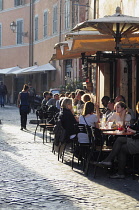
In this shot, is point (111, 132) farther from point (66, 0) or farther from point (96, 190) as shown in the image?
point (66, 0)

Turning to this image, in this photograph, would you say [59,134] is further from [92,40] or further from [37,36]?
[37,36]

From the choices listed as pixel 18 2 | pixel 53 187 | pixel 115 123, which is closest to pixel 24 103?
pixel 115 123

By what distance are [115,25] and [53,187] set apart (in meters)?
5.66

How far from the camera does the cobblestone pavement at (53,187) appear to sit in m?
7.67

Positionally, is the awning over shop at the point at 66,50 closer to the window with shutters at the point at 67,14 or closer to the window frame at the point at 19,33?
the window with shutters at the point at 67,14

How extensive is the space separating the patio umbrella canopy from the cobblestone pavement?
2743 mm

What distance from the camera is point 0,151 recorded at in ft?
45.2

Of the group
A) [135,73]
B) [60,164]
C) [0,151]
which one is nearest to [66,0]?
[135,73]

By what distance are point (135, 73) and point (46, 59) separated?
19384 mm

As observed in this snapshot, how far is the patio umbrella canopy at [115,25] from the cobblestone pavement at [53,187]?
9.00 ft

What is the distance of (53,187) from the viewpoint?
8898mm

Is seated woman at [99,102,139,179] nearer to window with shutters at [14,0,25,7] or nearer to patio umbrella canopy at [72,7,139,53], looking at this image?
patio umbrella canopy at [72,7,139,53]

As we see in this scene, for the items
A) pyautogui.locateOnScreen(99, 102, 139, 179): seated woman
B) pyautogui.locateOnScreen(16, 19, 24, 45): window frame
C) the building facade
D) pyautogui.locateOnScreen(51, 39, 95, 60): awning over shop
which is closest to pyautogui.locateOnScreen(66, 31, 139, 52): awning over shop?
pyautogui.locateOnScreen(51, 39, 95, 60): awning over shop

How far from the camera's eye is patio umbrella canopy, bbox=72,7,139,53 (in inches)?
474
